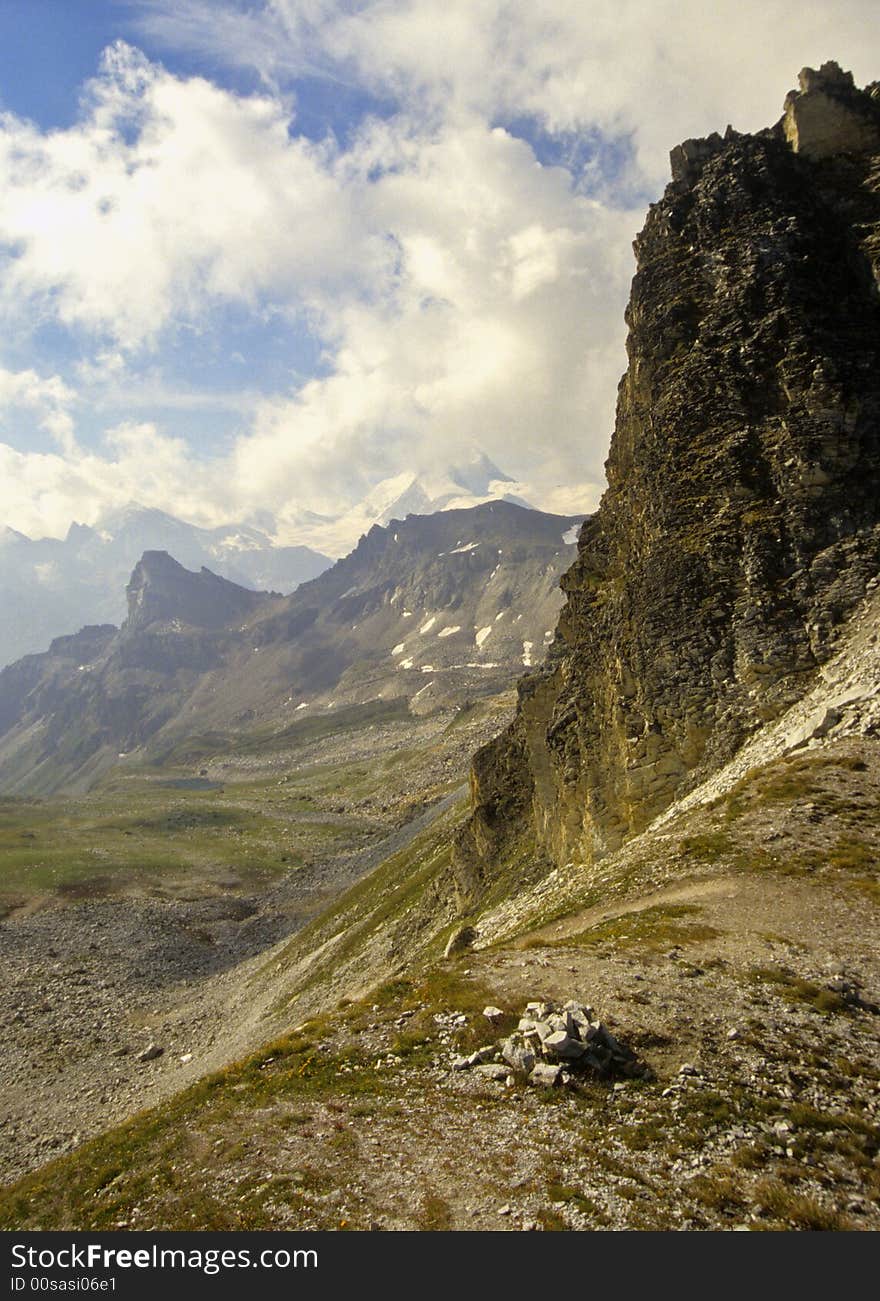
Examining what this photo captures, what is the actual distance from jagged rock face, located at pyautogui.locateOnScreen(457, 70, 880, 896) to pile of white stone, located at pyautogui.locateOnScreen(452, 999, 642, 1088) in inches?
880

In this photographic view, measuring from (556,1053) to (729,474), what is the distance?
33.3 meters

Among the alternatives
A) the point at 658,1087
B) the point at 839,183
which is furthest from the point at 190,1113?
the point at 839,183

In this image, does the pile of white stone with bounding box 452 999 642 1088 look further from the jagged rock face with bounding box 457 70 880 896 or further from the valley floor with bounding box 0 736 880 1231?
the jagged rock face with bounding box 457 70 880 896

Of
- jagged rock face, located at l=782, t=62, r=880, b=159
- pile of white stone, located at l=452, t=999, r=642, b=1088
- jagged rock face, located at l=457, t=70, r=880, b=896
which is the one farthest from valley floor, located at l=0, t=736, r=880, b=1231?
jagged rock face, located at l=782, t=62, r=880, b=159

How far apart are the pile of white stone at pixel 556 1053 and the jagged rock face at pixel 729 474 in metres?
22.3

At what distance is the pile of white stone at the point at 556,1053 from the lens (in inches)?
560

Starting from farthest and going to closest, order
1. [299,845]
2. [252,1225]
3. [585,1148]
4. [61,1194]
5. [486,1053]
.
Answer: [299,845] < [486,1053] < [61,1194] < [585,1148] < [252,1225]

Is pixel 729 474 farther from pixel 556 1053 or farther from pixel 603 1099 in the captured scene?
pixel 603 1099

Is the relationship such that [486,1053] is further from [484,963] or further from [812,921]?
[812,921]

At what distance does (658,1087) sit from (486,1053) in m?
3.93

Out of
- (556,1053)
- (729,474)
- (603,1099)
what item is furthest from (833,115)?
(603,1099)

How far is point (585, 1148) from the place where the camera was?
472 inches

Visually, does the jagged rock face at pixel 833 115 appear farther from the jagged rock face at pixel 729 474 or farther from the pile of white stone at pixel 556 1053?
the pile of white stone at pixel 556 1053

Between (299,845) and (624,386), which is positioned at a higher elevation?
(624,386)
